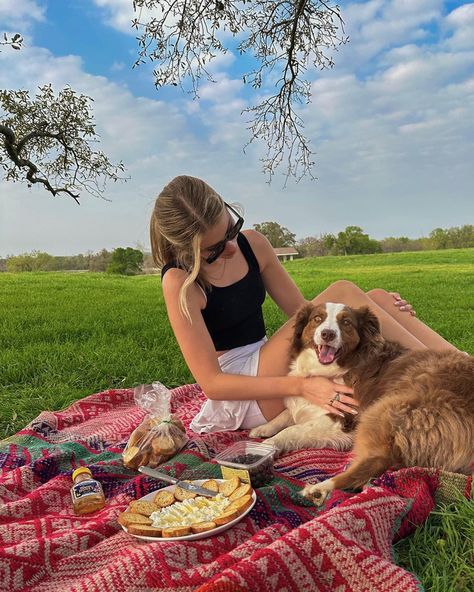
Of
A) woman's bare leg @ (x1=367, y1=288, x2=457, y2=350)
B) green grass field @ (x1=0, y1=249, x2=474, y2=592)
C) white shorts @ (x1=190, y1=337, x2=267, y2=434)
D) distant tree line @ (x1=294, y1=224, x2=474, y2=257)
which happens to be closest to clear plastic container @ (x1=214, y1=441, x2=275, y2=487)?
white shorts @ (x1=190, y1=337, x2=267, y2=434)

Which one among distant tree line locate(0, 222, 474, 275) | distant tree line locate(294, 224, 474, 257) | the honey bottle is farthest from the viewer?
distant tree line locate(294, 224, 474, 257)

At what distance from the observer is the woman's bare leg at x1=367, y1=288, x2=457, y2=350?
4090 millimetres

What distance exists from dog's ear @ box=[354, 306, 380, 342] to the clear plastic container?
0.97 metres

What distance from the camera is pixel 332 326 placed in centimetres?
345

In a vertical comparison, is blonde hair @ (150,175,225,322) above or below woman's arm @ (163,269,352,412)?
above

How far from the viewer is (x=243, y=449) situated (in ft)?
10.6

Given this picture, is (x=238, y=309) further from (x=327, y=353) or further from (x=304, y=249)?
(x=304, y=249)

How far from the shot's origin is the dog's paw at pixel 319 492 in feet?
8.69

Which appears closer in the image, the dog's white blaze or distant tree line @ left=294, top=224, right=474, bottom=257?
the dog's white blaze

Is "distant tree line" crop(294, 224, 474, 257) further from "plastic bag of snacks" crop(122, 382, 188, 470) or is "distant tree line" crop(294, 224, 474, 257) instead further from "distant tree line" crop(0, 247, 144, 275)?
Answer: "plastic bag of snacks" crop(122, 382, 188, 470)

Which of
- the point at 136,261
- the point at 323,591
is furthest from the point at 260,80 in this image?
the point at 136,261

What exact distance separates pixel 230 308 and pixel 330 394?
1011mm

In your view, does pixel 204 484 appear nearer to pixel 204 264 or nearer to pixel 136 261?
pixel 204 264

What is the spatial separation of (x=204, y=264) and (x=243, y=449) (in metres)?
1.38
